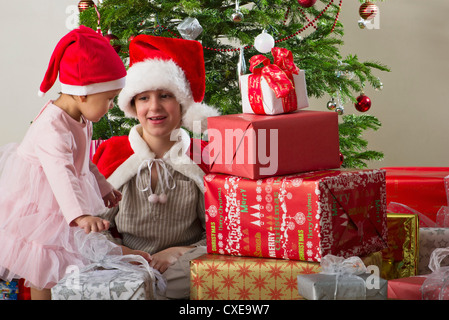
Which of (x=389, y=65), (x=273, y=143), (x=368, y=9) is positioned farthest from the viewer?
(x=389, y=65)

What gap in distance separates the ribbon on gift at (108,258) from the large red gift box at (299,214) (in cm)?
16

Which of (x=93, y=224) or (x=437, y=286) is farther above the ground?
(x=93, y=224)

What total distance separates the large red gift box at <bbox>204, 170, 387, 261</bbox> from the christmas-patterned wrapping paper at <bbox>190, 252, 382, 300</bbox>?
28 millimetres

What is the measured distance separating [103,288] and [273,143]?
1.56 feet

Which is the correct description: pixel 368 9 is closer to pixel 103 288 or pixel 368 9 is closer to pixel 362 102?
pixel 362 102

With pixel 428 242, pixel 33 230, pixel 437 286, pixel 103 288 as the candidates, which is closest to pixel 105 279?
pixel 103 288

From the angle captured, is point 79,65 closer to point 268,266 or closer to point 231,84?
point 268,266

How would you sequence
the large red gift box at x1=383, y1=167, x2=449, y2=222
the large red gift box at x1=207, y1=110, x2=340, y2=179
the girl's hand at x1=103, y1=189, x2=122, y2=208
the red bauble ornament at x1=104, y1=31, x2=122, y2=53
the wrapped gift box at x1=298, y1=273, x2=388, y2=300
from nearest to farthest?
the wrapped gift box at x1=298, y1=273, x2=388, y2=300 < the large red gift box at x1=207, y1=110, x2=340, y2=179 < the girl's hand at x1=103, y1=189, x2=122, y2=208 < the large red gift box at x1=383, y1=167, x2=449, y2=222 < the red bauble ornament at x1=104, y1=31, x2=122, y2=53

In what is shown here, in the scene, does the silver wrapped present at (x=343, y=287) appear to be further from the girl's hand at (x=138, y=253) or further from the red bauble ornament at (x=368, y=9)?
the red bauble ornament at (x=368, y=9)

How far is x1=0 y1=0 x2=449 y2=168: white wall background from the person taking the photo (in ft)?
9.93

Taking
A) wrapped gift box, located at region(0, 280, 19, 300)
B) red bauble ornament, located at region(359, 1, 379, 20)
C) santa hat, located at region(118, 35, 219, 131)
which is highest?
red bauble ornament, located at region(359, 1, 379, 20)

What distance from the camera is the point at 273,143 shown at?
1288 mm

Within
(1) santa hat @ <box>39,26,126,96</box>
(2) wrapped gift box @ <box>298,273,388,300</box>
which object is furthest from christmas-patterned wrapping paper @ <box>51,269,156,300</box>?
(1) santa hat @ <box>39,26,126,96</box>

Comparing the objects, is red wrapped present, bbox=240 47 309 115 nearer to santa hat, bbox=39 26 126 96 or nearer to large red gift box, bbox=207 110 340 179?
large red gift box, bbox=207 110 340 179
